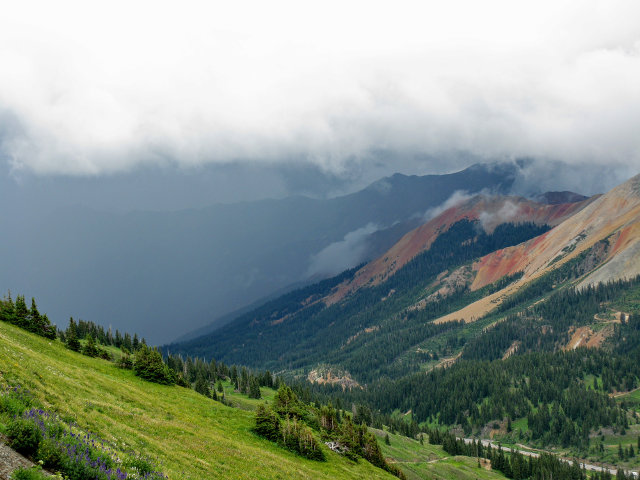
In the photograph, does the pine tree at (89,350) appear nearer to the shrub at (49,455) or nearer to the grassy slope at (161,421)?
the grassy slope at (161,421)

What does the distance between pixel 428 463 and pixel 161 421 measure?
95.1 metres

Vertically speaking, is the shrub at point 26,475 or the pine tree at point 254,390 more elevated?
the shrub at point 26,475

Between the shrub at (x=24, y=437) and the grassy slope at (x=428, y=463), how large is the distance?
88.5 m

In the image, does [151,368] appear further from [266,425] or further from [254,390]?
[254,390]

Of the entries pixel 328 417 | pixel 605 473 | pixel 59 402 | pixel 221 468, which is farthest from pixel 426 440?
pixel 59 402

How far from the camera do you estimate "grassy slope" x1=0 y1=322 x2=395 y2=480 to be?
1096 inches

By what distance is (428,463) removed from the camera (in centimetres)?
11394

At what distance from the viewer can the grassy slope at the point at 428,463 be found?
9981cm

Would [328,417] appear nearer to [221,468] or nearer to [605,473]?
[221,468]

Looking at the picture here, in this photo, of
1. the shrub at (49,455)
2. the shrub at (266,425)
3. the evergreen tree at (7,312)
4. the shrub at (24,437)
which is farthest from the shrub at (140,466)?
the evergreen tree at (7,312)

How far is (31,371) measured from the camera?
103ft

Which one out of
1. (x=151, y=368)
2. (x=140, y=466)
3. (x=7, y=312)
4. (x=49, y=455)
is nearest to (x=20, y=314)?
(x=7, y=312)

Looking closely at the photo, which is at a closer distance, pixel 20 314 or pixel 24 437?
pixel 24 437

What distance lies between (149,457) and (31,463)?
11206mm
